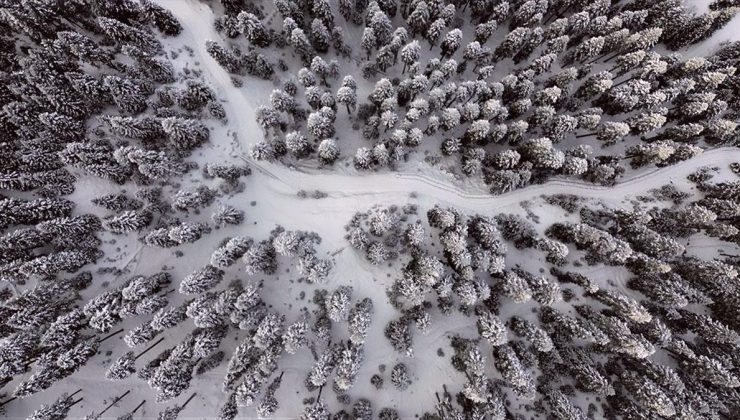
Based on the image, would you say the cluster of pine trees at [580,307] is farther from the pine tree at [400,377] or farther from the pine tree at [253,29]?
the pine tree at [253,29]

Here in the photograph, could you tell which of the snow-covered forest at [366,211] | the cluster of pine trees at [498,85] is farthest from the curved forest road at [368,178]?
the cluster of pine trees at [498,85]

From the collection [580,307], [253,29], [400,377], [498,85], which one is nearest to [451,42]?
[498,85]

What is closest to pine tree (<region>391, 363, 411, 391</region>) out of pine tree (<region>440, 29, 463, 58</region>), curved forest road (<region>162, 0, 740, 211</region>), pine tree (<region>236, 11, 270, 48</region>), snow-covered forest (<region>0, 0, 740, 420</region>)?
snow-covered forest (<region>0, 0, 740, 420</region>)

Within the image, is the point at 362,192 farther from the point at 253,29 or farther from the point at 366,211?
the point at 253,29

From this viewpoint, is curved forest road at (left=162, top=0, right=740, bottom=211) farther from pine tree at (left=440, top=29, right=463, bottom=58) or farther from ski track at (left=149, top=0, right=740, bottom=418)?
pine tree at (left=440, top=29, right=463, bottom=58)

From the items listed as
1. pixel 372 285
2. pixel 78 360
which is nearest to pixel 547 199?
pixel 372 285

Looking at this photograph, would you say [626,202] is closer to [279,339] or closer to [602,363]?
[602,363]
